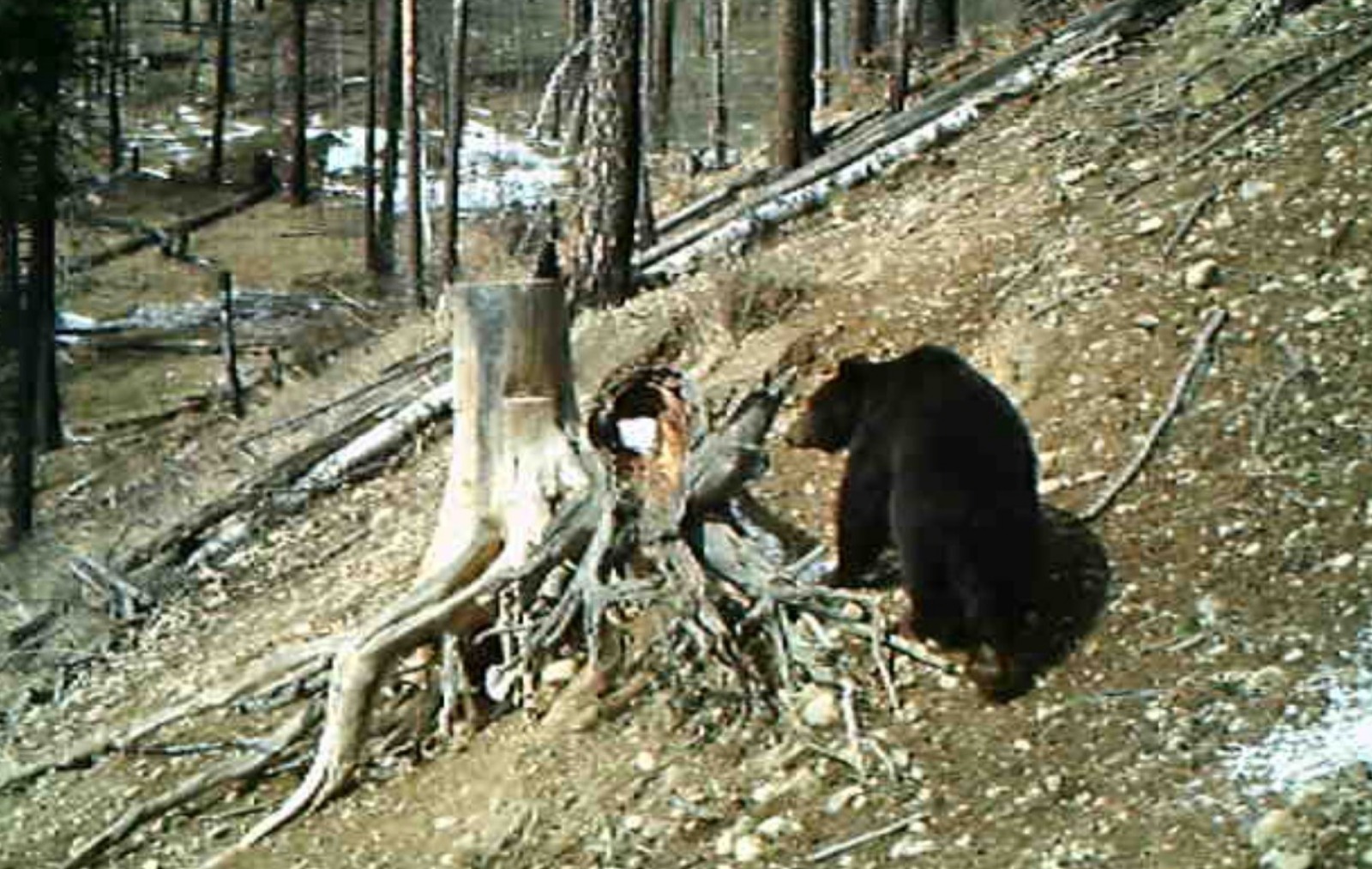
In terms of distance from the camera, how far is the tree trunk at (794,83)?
48.9 ft

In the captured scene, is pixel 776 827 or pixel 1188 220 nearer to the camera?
pixel 776 827

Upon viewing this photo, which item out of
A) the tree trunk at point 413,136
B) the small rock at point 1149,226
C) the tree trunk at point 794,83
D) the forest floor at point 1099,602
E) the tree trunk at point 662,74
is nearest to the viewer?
the forest floor at point 1099,602

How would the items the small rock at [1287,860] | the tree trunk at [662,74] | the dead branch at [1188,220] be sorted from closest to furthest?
the small rock at [1287,860]
the dead branch at [1188,220]
the tree trunk at [662,74]

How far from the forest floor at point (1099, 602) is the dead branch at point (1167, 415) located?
5 cm

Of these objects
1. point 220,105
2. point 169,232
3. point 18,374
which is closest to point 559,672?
point 18,374

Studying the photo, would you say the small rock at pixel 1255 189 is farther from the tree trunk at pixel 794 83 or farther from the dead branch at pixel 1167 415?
the tree trunk at pixel 794 83

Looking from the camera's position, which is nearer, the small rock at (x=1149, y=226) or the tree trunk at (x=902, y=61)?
the small rock at (x=1149, y=226)

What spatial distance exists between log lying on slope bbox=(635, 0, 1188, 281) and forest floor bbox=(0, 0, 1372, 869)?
1475 millimetres

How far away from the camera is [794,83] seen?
51.0 feet

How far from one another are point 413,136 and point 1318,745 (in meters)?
23.4

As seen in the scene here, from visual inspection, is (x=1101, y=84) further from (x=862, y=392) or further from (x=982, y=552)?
(x=982, y=552)

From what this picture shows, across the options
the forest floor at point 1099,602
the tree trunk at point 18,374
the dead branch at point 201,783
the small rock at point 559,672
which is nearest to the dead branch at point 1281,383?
the forest floor at point 1099,602

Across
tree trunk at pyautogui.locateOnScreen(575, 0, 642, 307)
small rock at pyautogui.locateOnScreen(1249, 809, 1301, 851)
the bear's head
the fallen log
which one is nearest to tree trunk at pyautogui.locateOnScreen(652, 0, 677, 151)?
the fallen log

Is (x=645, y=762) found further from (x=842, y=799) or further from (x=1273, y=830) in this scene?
(x=1273, y=830)
